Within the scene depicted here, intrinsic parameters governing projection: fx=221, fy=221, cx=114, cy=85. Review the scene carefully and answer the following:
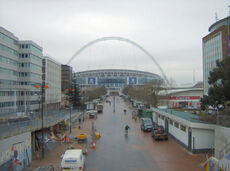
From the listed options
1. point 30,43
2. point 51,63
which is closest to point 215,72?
point 30,43

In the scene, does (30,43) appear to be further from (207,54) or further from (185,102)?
(207,54)

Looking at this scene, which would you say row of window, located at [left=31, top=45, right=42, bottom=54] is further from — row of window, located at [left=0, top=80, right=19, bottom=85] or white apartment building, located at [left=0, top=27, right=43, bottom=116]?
row of window, located at [left=0, top=80, right=19, bottom=85]

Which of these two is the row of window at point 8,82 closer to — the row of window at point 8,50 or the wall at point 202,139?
the row of window at point 8,50

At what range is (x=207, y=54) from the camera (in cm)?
6166

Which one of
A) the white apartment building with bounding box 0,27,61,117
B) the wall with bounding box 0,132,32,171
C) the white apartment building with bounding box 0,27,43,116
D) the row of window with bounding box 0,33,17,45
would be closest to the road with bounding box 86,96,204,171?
the wall with bounding box 0,132,32,171

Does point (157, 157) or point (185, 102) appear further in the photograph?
point (185, 102)

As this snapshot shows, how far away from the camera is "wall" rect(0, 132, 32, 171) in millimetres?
12233

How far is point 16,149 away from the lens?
1390cm

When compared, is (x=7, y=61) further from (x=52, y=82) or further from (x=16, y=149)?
(x=16, y=149)

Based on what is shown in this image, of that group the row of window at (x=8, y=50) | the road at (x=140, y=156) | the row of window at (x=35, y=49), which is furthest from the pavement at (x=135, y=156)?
the row of window at (x=35, y=49)

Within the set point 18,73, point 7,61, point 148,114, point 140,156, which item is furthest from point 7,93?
point 140,156

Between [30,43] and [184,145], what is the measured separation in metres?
38.0

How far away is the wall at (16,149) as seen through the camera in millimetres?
12233

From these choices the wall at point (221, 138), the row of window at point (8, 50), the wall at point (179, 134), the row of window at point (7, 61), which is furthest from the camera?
the row of window at point (7, 61)
